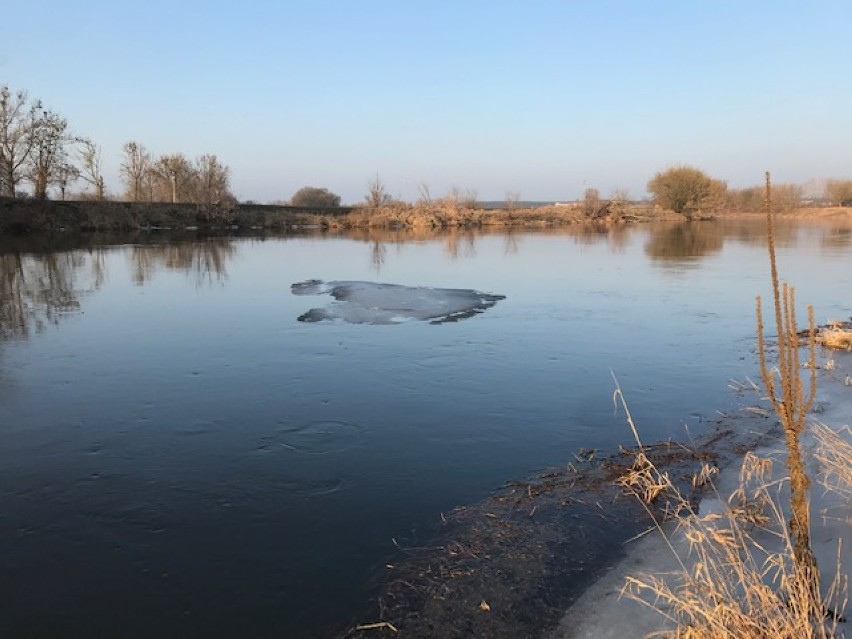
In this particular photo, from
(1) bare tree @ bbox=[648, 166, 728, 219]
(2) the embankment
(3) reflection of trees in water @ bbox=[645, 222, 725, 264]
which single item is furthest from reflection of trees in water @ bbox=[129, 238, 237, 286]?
(1) bare tree @ bbox=[648, 166, 728, 219]

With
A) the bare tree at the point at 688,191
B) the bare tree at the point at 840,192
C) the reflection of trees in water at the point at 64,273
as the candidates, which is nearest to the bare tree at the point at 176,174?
the reflection of trees in water at the point at 64,273

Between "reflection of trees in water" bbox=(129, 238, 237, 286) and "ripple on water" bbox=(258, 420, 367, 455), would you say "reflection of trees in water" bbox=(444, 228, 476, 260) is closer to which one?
"reflection of trees in water" bbox=(129, 238, 237, 286)

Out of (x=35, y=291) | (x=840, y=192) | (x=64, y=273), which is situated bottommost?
(x=35, y=291)

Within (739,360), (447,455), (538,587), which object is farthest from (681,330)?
(538,587)

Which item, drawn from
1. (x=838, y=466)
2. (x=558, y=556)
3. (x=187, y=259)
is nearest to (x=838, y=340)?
(x=838, y=466)

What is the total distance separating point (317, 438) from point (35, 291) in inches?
436

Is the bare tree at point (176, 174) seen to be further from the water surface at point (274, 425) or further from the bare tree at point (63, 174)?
the water surface at point (274, 425)

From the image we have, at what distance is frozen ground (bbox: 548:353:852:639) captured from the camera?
9.78 ft

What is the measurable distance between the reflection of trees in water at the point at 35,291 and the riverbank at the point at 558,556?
8.33m

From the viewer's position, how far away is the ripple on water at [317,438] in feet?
17.3

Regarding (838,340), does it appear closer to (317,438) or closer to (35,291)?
(317,438)

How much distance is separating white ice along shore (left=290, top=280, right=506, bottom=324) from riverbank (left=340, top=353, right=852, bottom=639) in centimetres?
603

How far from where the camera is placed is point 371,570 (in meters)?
3.59

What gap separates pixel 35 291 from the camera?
1341 cm
